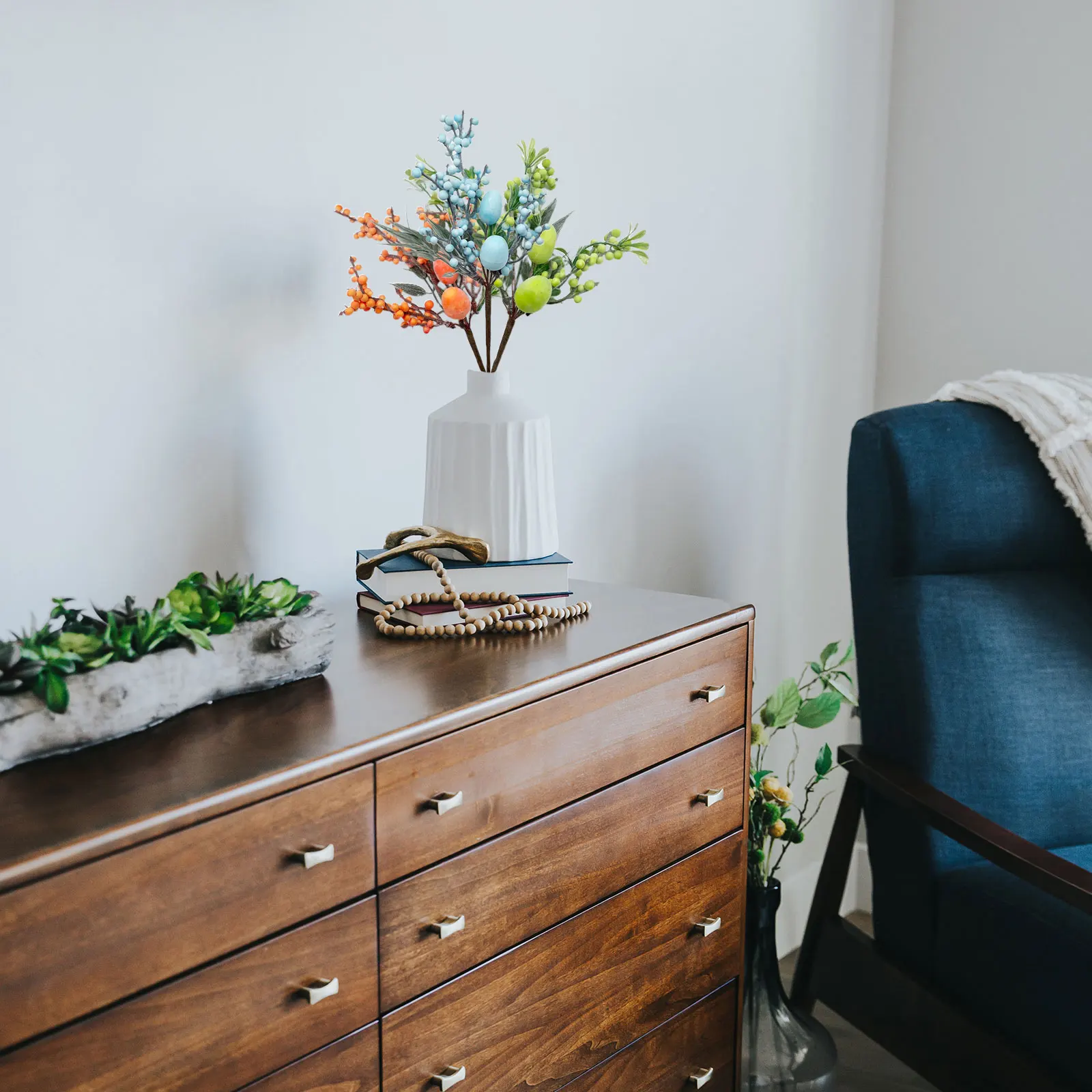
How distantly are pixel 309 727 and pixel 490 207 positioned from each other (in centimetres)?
58

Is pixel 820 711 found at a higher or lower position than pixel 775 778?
higher

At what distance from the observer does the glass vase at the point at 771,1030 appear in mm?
1652

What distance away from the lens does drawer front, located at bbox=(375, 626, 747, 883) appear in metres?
0.92

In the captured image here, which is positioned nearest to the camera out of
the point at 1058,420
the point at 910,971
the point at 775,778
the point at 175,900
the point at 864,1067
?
the point at 175,900

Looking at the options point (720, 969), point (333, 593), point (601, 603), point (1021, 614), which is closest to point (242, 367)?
point (333, 593)

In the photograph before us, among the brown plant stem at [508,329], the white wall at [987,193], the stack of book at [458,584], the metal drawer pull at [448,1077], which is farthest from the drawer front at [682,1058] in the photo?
the white wall at [987,193]

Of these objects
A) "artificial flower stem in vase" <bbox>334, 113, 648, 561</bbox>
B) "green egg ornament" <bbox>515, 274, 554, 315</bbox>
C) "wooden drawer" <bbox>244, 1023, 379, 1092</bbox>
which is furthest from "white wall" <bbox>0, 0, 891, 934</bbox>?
"wooden drawer" <bbox>244, 1023, 379, 1092</bbox>

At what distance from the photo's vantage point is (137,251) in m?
1.11

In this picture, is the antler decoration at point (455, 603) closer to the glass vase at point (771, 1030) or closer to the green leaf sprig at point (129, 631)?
the green leaf sprig at point (129, 631)

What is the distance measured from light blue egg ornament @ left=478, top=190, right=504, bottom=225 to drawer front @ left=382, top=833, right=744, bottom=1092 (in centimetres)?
71

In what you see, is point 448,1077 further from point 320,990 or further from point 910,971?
point 910,971

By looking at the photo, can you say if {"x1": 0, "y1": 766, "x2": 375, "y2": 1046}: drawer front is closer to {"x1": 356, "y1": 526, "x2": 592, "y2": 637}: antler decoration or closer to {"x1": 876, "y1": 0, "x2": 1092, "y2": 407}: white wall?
{"x1": 356, "y1": 526, "x2": 592, "y2": 637}: antler decoration

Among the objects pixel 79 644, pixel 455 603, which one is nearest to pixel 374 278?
pixel 455 603

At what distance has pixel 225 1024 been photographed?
0.81m
